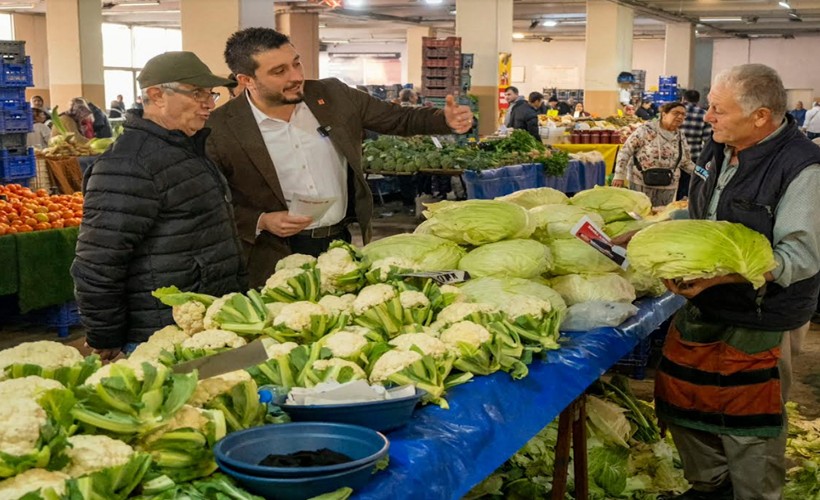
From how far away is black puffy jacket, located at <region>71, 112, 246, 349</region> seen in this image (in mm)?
2971

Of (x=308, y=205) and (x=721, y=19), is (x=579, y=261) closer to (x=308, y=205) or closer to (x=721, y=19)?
(x=308, y=205)

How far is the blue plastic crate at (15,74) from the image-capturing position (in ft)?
27.6

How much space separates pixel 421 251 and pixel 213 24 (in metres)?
9.39

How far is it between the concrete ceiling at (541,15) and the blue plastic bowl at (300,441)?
19904mm

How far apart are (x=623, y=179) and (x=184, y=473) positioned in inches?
289

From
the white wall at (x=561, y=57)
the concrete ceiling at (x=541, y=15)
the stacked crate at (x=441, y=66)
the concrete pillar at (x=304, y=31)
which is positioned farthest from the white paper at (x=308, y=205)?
the white wall at (x=561, y=57)

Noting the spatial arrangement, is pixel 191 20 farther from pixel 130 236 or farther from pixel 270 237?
pixel 130 236

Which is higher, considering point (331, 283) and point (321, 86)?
point (321, 86)

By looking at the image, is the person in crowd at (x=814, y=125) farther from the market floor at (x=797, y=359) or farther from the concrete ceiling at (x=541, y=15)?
the market floor at (x=797, y=359)

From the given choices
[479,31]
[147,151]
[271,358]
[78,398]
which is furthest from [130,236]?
[479,31]

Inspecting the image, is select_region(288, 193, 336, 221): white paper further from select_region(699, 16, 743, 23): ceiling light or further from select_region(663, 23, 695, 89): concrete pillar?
select_region(699, 16, 743, 23): ceiling light

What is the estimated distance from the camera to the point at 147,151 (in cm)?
304

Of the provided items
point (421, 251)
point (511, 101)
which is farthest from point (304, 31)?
point (421, 251)

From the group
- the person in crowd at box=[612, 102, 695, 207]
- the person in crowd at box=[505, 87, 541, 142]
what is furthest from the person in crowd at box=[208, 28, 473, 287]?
the person in crowd at box=[505, 87, 541, 142]
